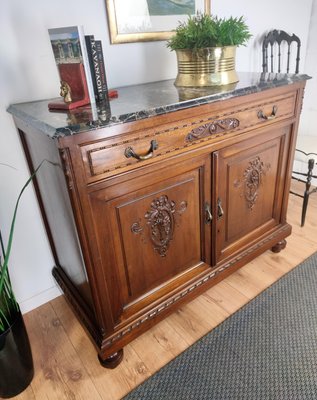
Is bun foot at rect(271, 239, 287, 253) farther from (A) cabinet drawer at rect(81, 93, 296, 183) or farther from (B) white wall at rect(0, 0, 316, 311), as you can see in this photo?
(B) white wall at rect(0, 0, 316, 311)

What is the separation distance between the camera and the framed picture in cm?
128

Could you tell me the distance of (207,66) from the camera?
118 cm

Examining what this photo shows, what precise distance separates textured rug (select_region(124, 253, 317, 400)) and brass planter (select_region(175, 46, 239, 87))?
992 millimetres

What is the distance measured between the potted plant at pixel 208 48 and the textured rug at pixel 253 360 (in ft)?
Answer: 3.30

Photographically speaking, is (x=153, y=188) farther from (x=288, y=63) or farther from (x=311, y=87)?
(x=311, y=87)

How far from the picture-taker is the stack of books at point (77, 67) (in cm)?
95

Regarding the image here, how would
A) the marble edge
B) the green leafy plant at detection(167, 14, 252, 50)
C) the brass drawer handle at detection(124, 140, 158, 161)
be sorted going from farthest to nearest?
the green leafy plant at detection(167, 14, 252, 50) < the brass drawer handle at detection(124, 140, 158, 161) < the marble edge

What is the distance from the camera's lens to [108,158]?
0.89 meters

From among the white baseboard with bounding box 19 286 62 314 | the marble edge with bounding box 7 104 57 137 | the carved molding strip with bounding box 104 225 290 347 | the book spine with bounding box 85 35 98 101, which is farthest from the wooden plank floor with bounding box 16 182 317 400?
the book spine with bounding box 85 35 98 101

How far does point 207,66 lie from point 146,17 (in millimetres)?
420

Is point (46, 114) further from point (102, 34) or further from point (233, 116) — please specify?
point (233, 116)

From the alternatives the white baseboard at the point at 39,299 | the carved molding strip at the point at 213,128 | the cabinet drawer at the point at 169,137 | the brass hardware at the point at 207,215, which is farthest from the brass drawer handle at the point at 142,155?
the white baseboard at the point at 39,299

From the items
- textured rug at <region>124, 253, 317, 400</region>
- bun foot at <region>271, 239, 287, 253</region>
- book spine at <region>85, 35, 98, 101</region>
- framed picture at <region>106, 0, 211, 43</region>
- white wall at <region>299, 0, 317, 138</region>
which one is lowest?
textured rug at <region>124, 253, 317, 400</region>

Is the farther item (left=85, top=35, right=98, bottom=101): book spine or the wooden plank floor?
the wooden plank floor
